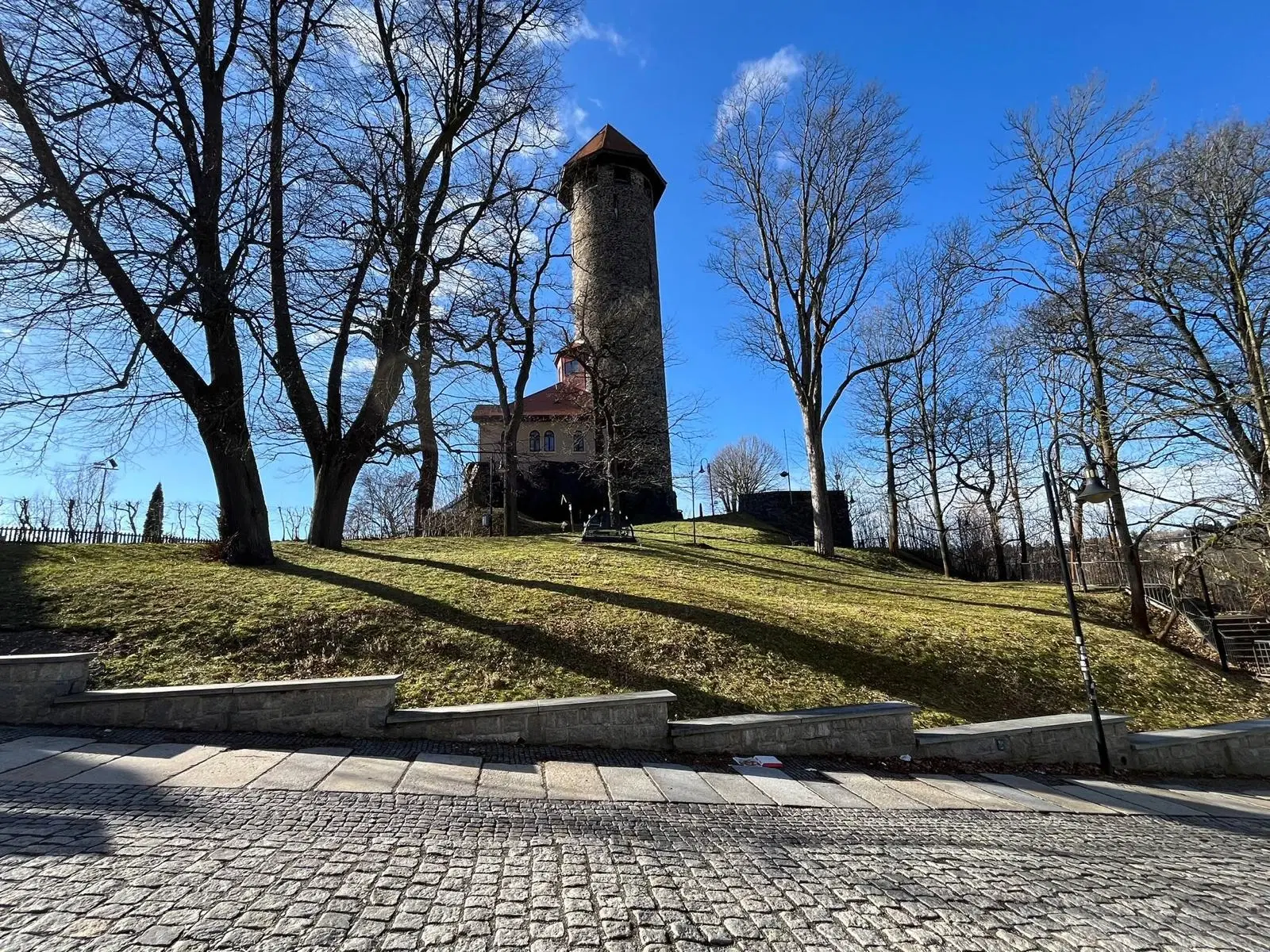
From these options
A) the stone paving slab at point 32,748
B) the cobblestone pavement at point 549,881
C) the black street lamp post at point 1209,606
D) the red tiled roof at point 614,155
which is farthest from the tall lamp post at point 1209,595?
the red tiled roof at point 614,155

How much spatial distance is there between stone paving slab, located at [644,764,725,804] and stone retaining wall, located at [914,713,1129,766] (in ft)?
11.1

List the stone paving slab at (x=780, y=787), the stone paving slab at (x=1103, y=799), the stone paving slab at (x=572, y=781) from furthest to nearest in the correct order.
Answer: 1. the stone paving slab at (x=1103, y=799)
2. the stone paving slab at (x=780, y=787)
3. the stone paving slab at (x=572, y=781)

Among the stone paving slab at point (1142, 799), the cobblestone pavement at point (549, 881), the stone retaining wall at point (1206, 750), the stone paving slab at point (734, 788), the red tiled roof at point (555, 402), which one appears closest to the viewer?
the cobblestone pavement at point (549, 881)

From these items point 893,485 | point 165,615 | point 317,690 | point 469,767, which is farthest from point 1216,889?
point 893,485

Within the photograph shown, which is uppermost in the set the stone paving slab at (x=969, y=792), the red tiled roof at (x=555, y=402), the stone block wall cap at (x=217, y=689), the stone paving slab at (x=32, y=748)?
the red tiled roof at (x=555, y=402)

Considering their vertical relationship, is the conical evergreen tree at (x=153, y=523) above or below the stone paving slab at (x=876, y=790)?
above

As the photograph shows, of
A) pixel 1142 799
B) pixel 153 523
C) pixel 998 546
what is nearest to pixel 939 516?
pixel 998 546

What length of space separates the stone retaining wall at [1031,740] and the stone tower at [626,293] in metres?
16.8

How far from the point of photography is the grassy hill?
24.2 ft

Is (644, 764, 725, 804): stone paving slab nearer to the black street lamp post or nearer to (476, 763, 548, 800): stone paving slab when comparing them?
(476, 763, 548, 800): stone paving slab

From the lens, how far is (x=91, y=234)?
838 cm

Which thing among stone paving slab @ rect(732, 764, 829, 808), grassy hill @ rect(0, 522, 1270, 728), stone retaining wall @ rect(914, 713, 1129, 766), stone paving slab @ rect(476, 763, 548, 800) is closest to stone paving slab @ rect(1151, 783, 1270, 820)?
stone retaining wall @ rect(914, 713, 1129, 766)

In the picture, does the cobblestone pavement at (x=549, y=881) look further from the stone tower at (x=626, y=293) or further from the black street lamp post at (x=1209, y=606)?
the stone tower at (x=626, y=293)

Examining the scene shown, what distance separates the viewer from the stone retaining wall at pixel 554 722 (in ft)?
19.7
